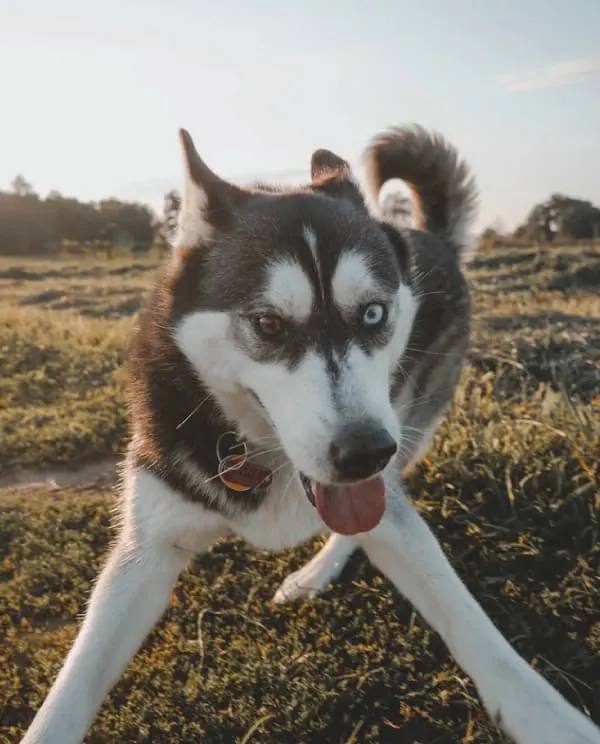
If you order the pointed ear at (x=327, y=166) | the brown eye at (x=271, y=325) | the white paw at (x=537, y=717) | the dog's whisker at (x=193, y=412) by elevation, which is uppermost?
the pointed ear at (x=327, y=166)

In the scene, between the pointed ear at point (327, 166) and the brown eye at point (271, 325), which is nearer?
the brown eye at point (271, 325)

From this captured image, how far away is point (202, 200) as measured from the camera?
2.49 m

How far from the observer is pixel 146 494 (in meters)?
2.52

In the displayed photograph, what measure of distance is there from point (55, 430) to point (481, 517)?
2979mm

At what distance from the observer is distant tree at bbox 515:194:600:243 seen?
16.1 meters

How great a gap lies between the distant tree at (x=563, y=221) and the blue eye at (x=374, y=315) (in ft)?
47.4

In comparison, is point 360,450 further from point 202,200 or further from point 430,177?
point 430,177

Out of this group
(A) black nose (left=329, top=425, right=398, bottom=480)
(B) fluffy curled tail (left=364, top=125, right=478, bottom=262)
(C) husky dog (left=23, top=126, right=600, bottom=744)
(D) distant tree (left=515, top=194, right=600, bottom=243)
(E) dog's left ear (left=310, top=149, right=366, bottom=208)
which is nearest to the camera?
(A) black nose (left=329, top=425, right=398, bottom=480)

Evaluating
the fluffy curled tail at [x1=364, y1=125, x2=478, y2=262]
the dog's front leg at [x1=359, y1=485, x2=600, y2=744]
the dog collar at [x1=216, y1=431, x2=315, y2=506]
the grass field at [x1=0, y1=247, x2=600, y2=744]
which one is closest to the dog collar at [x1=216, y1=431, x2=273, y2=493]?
the dog collar at [x1=216, y1=431, x2=315, y2=506]

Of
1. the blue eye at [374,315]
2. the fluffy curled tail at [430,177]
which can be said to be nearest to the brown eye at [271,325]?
the blue eye at [374,315]

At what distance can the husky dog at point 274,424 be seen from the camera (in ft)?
6.73

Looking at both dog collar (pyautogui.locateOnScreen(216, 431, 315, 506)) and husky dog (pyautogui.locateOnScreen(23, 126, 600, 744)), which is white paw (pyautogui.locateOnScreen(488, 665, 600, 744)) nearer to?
husky dog (pyautogui.locateOnScreen(23, 126, 600, 744))

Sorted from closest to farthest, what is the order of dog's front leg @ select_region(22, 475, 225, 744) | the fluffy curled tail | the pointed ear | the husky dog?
1. the husky dog
2. dog's front leg @ select_region(22, 475, 225, 744)
3. the pointed ear
4. the fluffy curled tail

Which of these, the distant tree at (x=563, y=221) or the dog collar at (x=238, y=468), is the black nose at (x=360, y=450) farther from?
the distant tree at (x=563, y=221)
